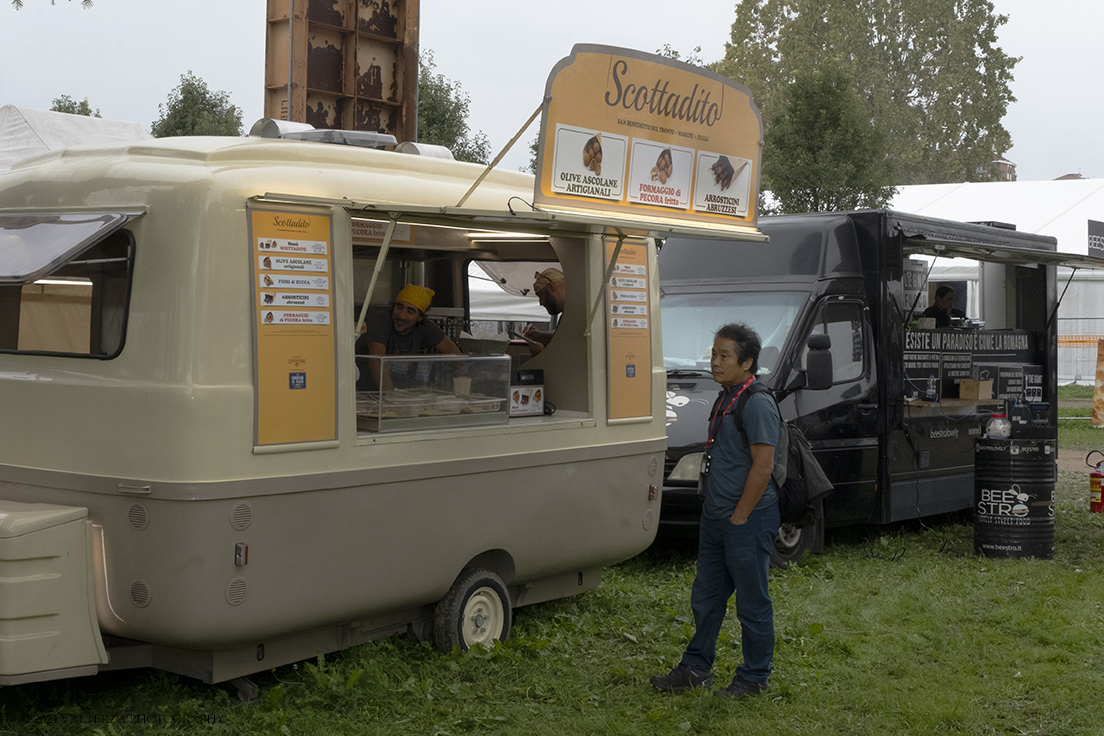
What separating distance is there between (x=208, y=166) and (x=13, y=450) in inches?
61.3

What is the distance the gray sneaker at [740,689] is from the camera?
5.66 m

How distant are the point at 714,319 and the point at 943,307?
2.83 m

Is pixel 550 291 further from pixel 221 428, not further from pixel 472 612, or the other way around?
pixel 221 428

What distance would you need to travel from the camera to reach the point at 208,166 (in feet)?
16.6

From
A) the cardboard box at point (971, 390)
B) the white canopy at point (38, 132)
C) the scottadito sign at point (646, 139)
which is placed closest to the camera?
the scottadito sign at point (646, 139)

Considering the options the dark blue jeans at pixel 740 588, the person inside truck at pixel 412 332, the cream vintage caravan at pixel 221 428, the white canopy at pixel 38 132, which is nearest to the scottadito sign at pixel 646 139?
the cream vintage caravan at pixel 221 428

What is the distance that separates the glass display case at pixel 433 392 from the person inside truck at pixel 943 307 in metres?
6.01

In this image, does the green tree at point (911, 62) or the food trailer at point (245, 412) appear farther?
the green tree at point (911, 62)

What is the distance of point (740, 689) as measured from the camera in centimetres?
567

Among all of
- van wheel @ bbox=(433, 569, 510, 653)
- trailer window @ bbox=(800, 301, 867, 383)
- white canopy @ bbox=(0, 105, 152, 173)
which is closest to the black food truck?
trailer window @ bbox=(800, 301, 867, 383)

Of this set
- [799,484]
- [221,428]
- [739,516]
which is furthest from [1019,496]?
[221,428]

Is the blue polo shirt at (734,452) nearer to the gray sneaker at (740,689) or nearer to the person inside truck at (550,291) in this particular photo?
the gray sneaker at (740,689)

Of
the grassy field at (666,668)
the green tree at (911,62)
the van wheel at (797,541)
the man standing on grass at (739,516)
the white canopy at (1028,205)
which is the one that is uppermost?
the green tree at (911,62)

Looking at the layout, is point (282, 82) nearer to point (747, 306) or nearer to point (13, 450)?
point (747, 306)
